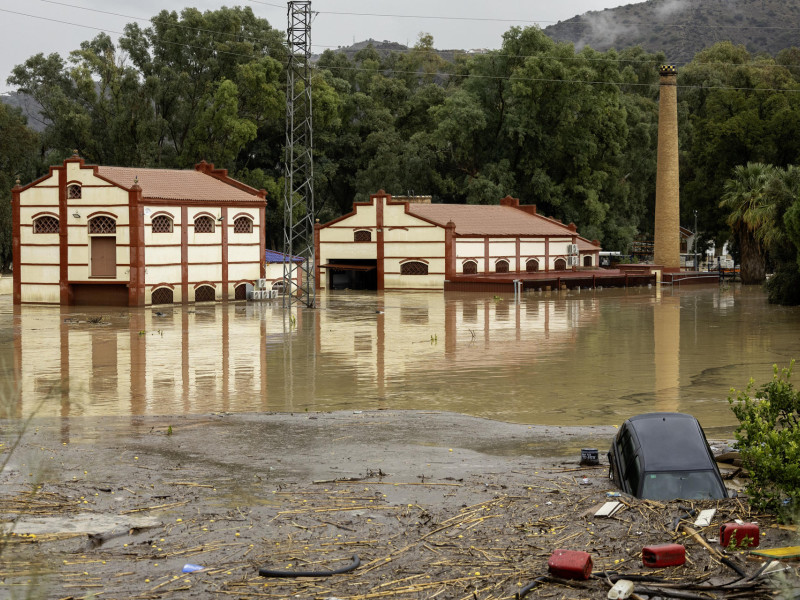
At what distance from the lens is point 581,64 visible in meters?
84.8

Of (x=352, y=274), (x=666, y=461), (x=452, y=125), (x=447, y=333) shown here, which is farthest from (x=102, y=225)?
(x=666, y=461)

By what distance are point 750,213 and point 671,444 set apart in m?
61.4

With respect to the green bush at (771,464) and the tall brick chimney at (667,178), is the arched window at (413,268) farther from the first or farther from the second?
the green bush at (771,464)

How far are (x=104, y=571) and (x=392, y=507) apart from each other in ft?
12.0

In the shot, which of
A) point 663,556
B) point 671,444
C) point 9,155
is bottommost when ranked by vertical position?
point 663,556

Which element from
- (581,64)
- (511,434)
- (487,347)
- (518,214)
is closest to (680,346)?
(487,347)

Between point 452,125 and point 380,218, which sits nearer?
point 380,218

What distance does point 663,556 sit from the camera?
31.1ft

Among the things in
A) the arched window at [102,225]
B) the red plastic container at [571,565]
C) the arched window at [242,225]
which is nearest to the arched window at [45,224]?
the arched window at [102,225]

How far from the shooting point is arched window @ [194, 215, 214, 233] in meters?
55.2

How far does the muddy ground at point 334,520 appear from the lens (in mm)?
9336

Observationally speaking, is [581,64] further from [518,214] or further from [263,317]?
[263,317]

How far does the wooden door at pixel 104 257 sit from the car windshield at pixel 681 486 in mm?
44106

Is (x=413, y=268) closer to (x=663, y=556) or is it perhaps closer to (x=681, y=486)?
(x=681, y=486)
